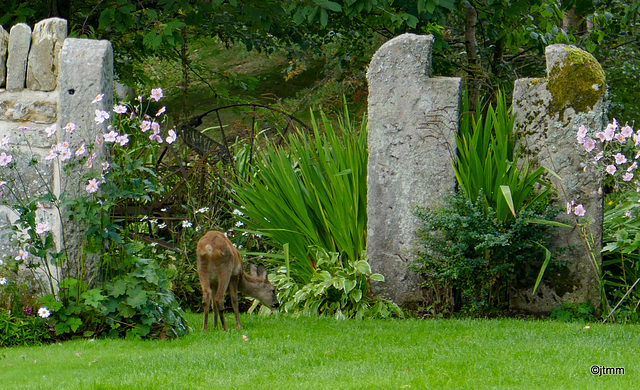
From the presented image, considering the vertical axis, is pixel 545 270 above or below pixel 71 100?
below

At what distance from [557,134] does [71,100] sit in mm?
4240

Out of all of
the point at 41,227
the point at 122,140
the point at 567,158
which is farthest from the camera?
the point at 567,158

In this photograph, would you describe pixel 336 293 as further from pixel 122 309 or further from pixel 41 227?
pixel 41 227

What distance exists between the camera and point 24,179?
590 cm

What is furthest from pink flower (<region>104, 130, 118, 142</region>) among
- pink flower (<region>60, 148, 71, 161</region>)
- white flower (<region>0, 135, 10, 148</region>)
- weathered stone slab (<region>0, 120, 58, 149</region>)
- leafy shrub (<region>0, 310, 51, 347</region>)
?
leafy shrub (<region>0, 310, 51, 347</region>)

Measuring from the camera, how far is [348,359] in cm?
471

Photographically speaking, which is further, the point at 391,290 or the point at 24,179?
the point at 391,290

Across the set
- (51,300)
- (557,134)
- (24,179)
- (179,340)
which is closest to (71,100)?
(24,179)

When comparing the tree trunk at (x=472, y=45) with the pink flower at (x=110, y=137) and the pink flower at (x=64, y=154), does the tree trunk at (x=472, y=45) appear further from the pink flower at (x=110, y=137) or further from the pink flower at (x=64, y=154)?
the pink flower at (x=64, y=154)

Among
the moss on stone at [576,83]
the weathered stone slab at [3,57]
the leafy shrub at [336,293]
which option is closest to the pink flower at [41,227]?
the weathered stone slab at [3,57]

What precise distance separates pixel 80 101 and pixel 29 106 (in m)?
0.52

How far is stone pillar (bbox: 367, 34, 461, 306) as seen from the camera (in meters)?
6.92

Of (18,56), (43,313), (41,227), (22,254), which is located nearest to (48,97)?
(18,56)

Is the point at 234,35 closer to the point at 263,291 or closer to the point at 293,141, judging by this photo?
the point at 293,141
